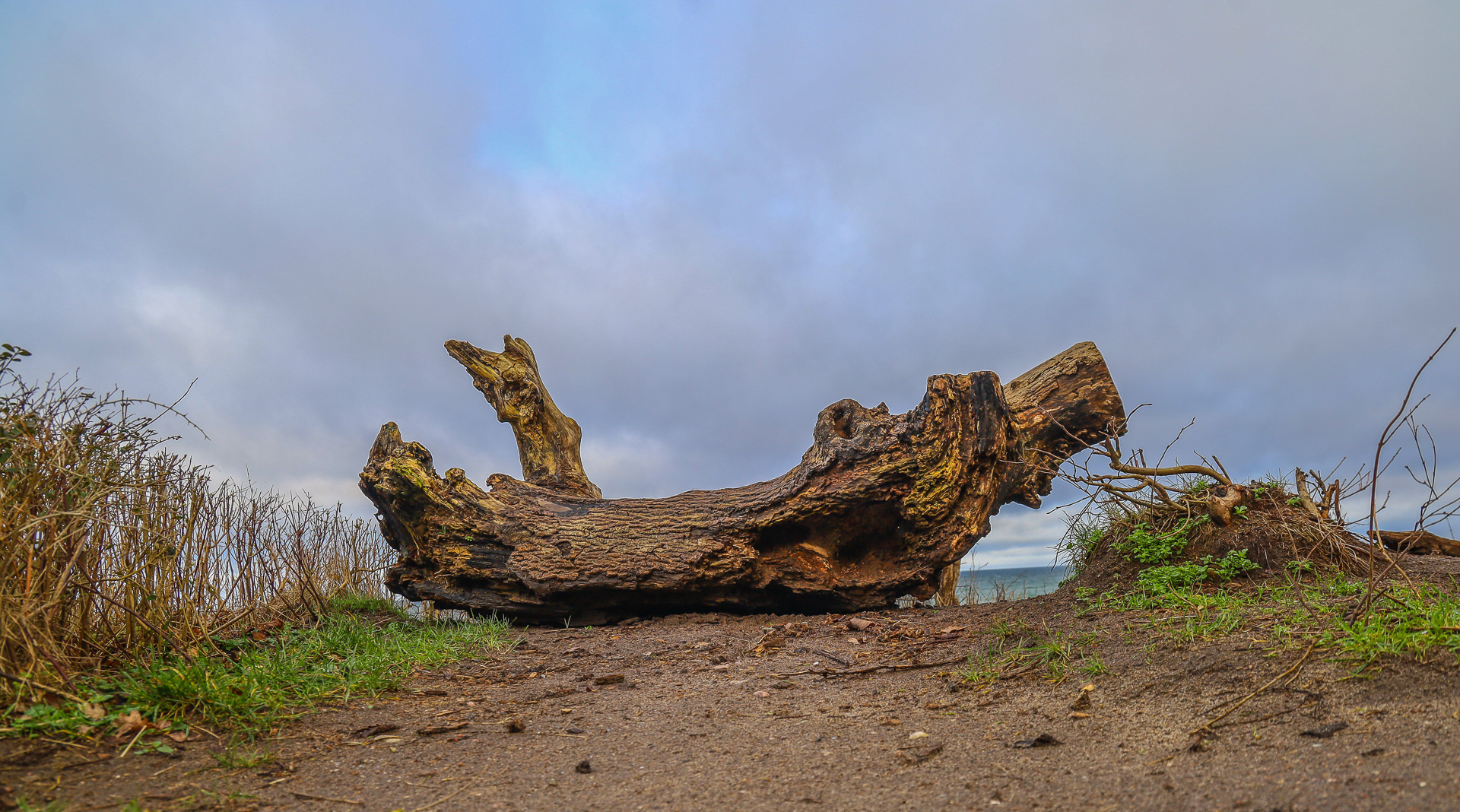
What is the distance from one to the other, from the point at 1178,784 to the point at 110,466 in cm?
557

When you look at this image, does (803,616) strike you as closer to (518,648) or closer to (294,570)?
(518,648)

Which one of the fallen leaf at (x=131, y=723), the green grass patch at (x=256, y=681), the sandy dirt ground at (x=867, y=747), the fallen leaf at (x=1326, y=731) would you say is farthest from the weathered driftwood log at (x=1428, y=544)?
the fallen leaf at (x=131, y=723)

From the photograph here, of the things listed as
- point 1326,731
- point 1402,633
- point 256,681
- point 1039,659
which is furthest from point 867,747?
point 256,681

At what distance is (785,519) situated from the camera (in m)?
7.48

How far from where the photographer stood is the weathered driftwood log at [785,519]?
7.33 m

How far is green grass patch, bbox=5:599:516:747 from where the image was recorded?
3592 mm

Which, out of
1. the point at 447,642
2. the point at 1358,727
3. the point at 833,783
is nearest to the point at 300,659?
the point at 447,642

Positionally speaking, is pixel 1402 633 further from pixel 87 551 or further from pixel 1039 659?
pixel 87 551

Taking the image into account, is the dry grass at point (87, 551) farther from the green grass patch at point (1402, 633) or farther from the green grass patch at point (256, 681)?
the green grass patch at point (1402, 633)

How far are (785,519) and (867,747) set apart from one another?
12.9 ft

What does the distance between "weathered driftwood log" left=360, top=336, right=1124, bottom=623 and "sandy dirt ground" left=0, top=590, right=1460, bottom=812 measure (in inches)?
94.9

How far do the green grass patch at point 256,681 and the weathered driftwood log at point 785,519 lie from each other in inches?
56.3

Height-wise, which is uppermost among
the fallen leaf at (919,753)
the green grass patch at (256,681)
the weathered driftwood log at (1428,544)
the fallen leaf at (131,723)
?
the weathered driftwood log at (1428,544)

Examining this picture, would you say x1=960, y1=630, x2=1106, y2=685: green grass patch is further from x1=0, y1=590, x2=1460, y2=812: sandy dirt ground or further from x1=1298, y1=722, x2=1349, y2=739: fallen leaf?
x1=1298, y1=722, x2=1349, y2=739: fallen leaf
